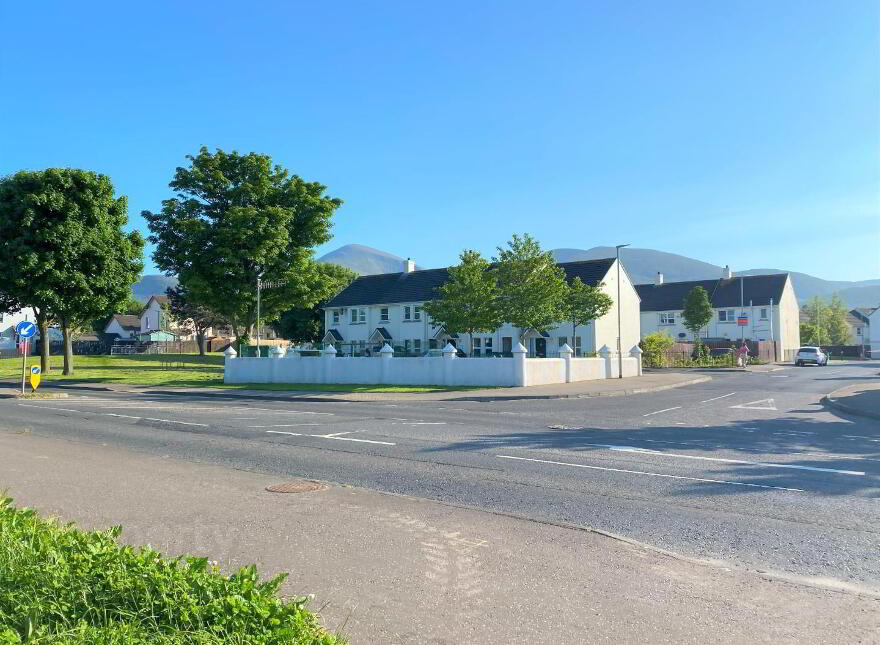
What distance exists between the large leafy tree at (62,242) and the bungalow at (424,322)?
2063 centimetres

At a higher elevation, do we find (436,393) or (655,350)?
(655,350)

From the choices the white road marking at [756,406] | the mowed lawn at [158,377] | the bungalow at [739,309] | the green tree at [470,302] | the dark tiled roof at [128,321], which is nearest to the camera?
the white road marking at [756,406]

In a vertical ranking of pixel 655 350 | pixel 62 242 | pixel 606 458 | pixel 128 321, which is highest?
pixel 62 242

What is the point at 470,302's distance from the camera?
40656 millimetres

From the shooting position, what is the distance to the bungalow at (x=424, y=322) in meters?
55.2

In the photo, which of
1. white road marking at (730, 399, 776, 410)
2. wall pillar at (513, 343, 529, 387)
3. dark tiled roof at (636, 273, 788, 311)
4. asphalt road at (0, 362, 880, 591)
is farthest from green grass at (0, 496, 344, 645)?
dark tiled roof at (636, 273, 788, 311)

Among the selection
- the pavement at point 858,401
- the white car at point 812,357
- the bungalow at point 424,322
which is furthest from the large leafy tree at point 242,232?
Result: the white car at point 812,357

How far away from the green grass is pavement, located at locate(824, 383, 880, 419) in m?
18.4

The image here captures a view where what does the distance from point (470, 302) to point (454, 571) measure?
117ft

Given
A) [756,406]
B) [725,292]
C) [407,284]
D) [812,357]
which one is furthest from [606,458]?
[725,292]

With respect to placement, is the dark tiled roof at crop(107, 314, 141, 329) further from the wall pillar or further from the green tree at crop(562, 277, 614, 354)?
the wall pillar

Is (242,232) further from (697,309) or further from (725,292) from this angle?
(725,292)

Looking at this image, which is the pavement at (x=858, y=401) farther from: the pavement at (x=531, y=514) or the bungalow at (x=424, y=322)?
the bungalow at (x=424, y=322)

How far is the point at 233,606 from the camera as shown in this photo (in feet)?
12.7
